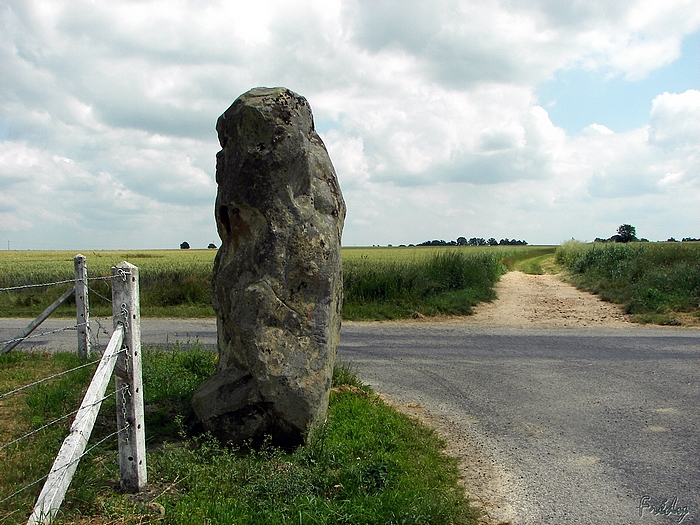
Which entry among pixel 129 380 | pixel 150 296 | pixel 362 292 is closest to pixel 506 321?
Result: pixel 362 292

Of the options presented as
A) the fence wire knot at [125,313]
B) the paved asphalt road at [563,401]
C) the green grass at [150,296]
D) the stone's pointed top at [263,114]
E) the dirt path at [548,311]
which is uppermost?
the stone's pointed top at [263,114]

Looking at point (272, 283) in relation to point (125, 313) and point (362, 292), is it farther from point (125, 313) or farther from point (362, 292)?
point (362, 292)

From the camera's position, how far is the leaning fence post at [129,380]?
4.04 meters

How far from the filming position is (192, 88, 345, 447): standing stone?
5250 mm

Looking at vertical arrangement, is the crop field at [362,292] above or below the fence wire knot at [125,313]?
below

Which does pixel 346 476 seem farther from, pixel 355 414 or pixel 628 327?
pixel 628 327

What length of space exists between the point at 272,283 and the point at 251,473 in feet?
5.44

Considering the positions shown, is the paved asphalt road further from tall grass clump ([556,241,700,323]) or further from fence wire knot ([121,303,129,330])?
fence wire knot ([121,303,129,330])

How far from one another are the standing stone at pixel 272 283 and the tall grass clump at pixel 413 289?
9.59 metres

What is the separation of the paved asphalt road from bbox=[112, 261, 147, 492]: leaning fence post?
9.38 feet

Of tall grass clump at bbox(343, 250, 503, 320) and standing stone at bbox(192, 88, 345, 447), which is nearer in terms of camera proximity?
standing stone at bbox(192, 88, 345, 447)

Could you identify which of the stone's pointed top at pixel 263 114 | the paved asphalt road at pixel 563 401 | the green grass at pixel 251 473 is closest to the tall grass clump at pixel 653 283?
the paved asphalt road at pixel 563 401

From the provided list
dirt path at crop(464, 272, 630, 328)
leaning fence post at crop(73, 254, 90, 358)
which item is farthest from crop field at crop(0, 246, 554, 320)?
leaning fence post at crop(73, 254, 90, 358)

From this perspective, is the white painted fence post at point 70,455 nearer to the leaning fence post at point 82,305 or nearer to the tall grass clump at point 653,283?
the leaning fence post at point 82,305
